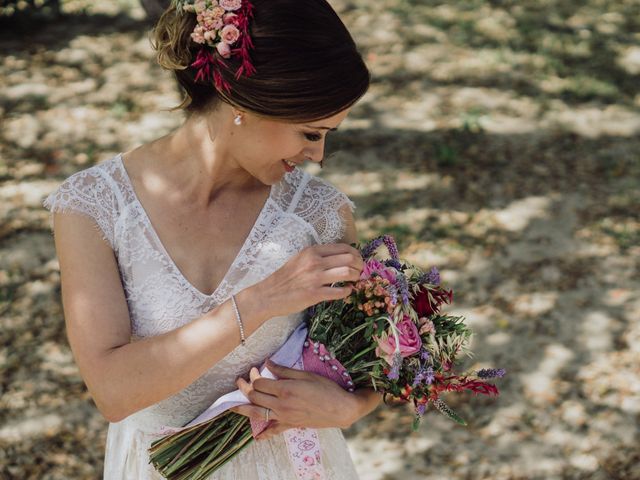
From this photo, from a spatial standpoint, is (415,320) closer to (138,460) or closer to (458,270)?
(138,460)

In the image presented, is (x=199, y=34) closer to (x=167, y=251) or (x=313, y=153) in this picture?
(x=313, y=153)

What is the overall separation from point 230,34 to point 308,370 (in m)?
0.93

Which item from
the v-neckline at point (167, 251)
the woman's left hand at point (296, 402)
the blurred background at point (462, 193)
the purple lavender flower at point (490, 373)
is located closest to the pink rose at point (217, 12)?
the v-neckline at point (167, 251)

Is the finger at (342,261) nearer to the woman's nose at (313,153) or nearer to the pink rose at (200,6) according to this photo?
the woman's nose at (313,153)

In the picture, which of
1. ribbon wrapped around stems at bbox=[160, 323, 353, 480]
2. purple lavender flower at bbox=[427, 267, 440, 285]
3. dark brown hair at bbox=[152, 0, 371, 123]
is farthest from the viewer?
purple lavender flower at bbox=[427, 267, 440, 285]

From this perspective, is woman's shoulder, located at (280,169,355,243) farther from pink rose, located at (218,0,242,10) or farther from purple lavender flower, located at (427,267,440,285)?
pink rose, located at (218,0,242,10)

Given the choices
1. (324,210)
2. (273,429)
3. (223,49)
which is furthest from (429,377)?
(223,49)

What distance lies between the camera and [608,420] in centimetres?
436

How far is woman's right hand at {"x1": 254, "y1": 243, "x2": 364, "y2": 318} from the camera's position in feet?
6.46

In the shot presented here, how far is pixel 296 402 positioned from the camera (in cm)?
214

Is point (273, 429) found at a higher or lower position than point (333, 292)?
lower

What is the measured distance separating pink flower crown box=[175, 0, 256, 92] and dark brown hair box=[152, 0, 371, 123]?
0.06 ft

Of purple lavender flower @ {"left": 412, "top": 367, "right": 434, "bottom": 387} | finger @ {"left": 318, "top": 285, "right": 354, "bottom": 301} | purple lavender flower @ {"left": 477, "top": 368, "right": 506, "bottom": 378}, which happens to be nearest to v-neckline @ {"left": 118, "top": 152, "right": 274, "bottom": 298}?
finger @ {"left": 318, "top": 285, "right": 354, "bottom": 301}

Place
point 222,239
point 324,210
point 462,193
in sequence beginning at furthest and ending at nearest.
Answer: point 462,193 → point 324,210 → point 222,239
